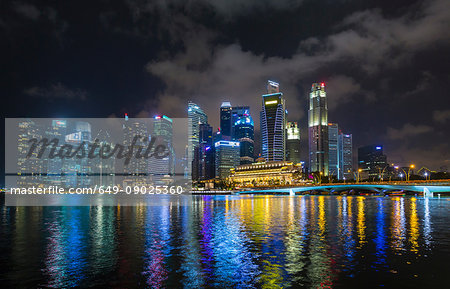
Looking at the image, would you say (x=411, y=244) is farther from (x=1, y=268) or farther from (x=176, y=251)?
(x=1, y=268)

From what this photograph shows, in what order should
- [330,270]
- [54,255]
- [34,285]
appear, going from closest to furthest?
[34,285], [330,270], [54,255]

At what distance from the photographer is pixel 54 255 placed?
977 inches

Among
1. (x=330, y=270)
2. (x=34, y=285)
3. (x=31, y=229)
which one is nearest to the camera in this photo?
(x=34, y=285)

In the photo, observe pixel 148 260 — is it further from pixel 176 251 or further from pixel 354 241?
pixel 354 241

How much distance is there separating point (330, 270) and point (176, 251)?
1190 cm

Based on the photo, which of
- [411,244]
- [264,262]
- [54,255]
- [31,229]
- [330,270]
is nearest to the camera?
[330,270]

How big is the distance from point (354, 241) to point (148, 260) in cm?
1850

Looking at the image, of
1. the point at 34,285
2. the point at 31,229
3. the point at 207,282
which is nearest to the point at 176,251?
the point at 207,282

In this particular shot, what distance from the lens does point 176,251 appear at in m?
26.1

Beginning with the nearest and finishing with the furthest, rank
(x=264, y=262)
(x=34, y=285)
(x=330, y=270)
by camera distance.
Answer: (x=34, y=285) → (x=330, y=270) → (x=264, y=262)

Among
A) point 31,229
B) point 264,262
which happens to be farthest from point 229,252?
point 31,229

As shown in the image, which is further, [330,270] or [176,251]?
[176,251]

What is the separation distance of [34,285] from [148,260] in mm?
7338

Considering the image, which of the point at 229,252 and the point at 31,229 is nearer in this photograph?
the point at 229,252
